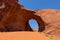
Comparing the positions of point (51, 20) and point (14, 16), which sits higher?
point (14, 16)

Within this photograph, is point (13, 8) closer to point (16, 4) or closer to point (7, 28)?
point (16, 4)

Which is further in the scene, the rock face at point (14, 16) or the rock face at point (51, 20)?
the rock face at point (14, 16)

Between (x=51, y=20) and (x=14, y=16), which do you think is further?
(x=14, y=16)

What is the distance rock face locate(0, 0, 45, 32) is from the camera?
20781mm

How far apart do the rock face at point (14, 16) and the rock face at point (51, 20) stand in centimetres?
78

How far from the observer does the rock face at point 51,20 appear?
752 inches

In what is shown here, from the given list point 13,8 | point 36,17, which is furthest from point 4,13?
point 36,17

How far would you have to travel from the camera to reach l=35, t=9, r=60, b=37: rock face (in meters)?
19.1

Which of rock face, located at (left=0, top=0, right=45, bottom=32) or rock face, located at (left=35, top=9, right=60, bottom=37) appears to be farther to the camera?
rock face, located at (left=0, top=0, right=45, bottom=32)

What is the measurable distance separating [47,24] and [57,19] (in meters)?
1.44

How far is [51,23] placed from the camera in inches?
Result: 820

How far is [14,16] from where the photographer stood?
2292cm

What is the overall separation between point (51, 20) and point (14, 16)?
16.8 feet

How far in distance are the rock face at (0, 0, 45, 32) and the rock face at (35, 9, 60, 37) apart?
0.78 meters
